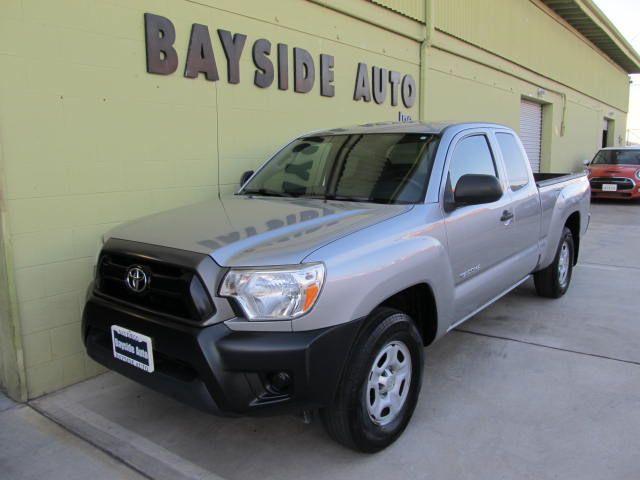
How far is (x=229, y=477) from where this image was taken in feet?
Result: 9.39

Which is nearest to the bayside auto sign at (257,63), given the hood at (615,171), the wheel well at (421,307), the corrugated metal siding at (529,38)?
the corrugated metal siding at (529,38)

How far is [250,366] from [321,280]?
1.65 ft

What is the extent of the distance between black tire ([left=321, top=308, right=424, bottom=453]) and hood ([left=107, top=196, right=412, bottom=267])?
52cm

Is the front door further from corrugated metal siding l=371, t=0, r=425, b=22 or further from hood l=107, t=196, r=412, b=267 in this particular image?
corrugated metal siding l=371, t=0, r=425, b=22

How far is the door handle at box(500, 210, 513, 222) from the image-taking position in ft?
13.7

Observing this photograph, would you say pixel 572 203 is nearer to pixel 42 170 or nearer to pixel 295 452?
pixel 295 452

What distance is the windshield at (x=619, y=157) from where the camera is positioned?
1533 centimetres

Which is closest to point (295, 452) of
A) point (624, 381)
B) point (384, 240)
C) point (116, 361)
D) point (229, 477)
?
point (229, 477)

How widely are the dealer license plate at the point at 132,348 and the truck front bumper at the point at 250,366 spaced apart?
0.09 metres

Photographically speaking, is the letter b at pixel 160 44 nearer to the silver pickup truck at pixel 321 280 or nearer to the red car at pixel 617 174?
the silver pickup truck at pixel 321 280

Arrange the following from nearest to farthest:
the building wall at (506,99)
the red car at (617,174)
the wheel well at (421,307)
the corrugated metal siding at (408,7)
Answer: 1. the wheel well at (421,307)
2. the corrugated metal siding at (408,7)
3. the building wall at (506,99)
4. the red car at (617,174)

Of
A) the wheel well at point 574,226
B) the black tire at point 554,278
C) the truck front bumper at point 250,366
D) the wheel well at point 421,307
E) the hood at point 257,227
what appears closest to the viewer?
the truck front bumper at point 250,366

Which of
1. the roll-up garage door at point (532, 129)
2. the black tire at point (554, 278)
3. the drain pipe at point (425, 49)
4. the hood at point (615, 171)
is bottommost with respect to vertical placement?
the black tire at point (554, 278)

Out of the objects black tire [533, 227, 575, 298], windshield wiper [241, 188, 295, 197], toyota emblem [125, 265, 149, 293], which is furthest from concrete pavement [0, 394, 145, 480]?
black tire [533, 227, 575, 298]
